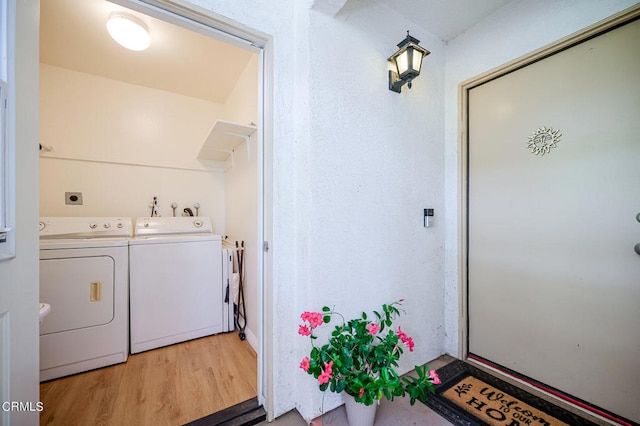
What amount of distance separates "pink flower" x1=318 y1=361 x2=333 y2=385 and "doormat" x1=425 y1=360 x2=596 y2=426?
2.54ft

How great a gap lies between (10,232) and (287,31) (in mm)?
1502

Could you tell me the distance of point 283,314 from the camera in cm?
131

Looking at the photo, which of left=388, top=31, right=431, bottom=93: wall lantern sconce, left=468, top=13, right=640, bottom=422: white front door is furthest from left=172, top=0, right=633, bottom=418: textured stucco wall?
left=468, top=13, right=640, bottom=422: white front door

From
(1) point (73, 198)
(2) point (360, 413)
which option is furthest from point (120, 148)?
(2) point (360, 413)

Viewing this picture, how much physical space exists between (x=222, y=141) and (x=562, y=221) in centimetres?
268

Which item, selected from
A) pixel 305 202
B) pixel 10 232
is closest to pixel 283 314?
pixel 305 202

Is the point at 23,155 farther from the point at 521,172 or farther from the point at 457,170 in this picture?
the point at 521,172

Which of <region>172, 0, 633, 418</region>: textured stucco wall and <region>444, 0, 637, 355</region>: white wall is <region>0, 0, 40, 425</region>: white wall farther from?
<region>444, 0, 637, 355</region>: white wall

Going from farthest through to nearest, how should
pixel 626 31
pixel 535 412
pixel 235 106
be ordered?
pixel 235 106, pixel 535 412, pixel 626 31

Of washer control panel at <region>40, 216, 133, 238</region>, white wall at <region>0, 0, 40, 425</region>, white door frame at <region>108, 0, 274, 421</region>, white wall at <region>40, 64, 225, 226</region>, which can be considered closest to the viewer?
white wall at <region>0, 0, 40, 425</region>

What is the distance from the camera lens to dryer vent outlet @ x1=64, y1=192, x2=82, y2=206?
2.32 meters

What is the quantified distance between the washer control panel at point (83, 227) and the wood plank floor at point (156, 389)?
1.08 meters

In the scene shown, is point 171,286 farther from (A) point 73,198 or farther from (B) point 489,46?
(B) point 489,46

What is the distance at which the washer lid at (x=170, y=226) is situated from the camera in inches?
90.8
